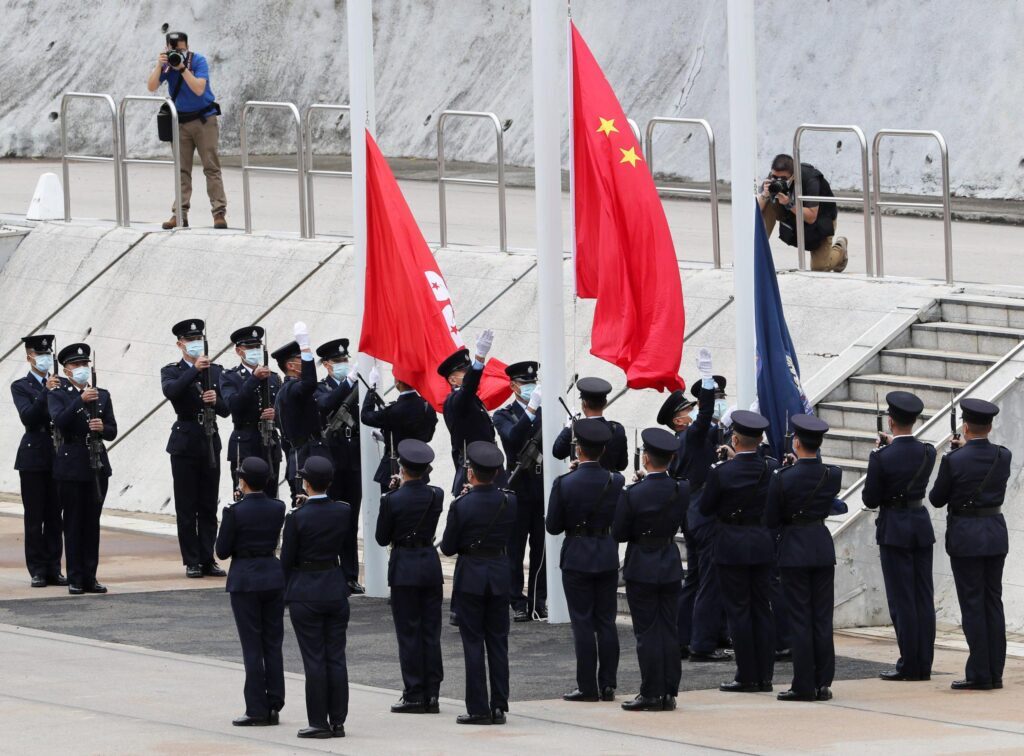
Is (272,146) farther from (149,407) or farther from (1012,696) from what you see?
(1012,696)

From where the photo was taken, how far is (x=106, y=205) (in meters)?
22.8

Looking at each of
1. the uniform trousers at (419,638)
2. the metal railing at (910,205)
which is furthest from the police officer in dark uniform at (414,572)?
the metal railing at (910,205)

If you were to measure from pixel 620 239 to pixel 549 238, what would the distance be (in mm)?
582

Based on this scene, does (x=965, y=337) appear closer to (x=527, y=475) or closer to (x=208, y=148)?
(x=527, y=475)

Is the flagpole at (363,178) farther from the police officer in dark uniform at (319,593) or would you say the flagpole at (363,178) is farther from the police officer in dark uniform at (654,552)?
the police officer in dark uniform at (319,593)

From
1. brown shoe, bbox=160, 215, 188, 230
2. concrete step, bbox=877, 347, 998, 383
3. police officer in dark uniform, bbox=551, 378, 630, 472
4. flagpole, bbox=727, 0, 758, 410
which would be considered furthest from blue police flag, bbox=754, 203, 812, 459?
brown shoe, bbox=160, 215, 188, 230

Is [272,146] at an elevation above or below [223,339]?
above

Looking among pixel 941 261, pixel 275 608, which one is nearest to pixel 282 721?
pixel 275 608

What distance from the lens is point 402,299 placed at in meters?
13.7

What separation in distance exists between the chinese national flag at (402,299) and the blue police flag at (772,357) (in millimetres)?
1945

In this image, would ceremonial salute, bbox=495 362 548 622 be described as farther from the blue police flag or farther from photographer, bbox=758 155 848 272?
photographer, bbox=758 155 848 272

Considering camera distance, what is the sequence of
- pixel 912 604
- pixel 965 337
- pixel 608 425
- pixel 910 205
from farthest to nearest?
pixel 910 205 < pixel 965 337 < pixel 608 425 < pixel 912 604

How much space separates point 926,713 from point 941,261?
7.20 meters

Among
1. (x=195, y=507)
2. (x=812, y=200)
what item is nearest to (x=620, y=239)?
(x=812, y=200)
